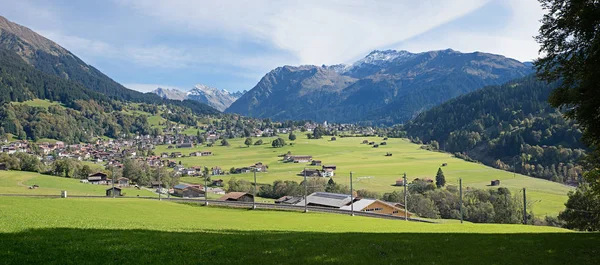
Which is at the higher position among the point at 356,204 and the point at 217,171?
the point at 356,204

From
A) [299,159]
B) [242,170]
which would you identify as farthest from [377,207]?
[299,159]

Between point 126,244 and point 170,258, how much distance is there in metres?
3.13

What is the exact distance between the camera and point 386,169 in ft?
448

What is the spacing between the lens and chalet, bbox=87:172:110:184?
107 metres

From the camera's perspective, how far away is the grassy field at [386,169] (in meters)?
101

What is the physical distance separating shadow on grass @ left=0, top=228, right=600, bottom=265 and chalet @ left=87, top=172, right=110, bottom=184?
4034 inches

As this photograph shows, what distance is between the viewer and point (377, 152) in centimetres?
18850

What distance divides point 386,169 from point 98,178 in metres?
93.3

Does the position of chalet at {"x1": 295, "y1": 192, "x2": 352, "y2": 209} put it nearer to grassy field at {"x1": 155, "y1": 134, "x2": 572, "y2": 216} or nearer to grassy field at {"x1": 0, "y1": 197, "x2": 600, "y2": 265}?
grassy field at {"x1": 155, "y1": 134, "x2": 572, "y2": 216}

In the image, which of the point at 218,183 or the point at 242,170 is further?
the point at 242,170

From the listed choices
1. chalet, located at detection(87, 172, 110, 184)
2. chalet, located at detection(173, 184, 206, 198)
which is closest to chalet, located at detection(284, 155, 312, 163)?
chalet, located at detection(173, 184, 206, 198)

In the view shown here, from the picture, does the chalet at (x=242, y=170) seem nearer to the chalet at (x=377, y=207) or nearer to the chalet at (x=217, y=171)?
the chalet at (x=217, y=171)

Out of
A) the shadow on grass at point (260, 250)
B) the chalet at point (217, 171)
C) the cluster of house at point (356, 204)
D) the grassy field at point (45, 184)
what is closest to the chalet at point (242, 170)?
the chalet at point (217, 171)

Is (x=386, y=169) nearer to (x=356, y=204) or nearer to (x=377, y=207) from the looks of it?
(x=377, y=207)
